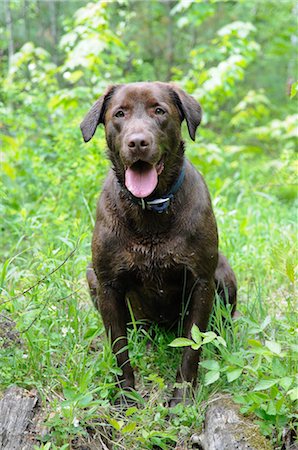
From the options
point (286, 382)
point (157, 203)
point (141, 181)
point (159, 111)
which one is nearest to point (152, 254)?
point (157, 203)

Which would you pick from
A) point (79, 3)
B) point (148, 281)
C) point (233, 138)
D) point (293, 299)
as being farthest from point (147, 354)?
point (79, 3)

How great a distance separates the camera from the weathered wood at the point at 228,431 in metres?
2.83

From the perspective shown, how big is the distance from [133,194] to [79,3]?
34.6 ft

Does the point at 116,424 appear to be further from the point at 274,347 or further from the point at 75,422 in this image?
the point at 274,347

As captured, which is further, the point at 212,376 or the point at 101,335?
the point at 101,335

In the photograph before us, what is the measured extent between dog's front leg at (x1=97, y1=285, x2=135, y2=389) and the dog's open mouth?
60 centimetres

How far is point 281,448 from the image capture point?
113 inches

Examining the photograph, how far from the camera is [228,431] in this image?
9.57 ft

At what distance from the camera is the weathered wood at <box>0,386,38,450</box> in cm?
287

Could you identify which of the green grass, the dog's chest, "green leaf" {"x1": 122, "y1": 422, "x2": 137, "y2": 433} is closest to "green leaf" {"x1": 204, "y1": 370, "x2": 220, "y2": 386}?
the green grass

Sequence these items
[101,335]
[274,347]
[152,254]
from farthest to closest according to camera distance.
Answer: [101,335], [152,254], [274,347]

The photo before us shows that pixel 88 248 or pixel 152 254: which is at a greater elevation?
pixel 152 254

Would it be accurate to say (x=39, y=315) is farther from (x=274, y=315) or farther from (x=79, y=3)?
(x=79, y=3)

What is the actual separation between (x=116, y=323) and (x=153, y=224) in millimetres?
588
